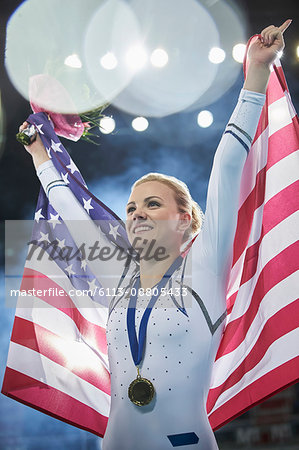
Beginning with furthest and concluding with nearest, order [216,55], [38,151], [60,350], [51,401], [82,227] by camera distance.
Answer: [216,55] < [38,151] < [82,227] < [60,350] < [51,401]

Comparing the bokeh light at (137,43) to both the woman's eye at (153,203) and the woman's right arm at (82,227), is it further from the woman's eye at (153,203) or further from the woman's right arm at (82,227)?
the woman's eye at (153,203)

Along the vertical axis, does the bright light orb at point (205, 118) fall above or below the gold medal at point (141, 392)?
above

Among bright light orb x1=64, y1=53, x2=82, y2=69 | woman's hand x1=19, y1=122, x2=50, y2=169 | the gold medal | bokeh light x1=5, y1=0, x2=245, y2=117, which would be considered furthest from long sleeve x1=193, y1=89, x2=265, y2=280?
bokeh light x1=5, y1=0, x2=245, y2=117

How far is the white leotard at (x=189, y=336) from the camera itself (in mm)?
1801

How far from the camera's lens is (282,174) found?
202cm

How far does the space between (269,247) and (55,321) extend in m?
1.02

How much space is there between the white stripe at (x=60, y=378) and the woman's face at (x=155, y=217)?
650 millimetres

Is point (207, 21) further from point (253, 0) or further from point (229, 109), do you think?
point (229, 109)

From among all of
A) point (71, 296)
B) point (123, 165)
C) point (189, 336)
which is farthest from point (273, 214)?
point (123, 165)

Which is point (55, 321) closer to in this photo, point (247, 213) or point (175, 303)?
point (175, 303)

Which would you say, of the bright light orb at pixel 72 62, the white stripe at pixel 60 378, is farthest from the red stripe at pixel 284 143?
the bright light orb at pixel 72 62

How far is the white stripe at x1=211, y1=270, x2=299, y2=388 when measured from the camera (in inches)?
74.6

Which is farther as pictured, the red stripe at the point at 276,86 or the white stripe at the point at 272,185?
the red stripe at the point at 276,86

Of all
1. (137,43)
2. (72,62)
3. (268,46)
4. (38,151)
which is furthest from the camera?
(137,43)
